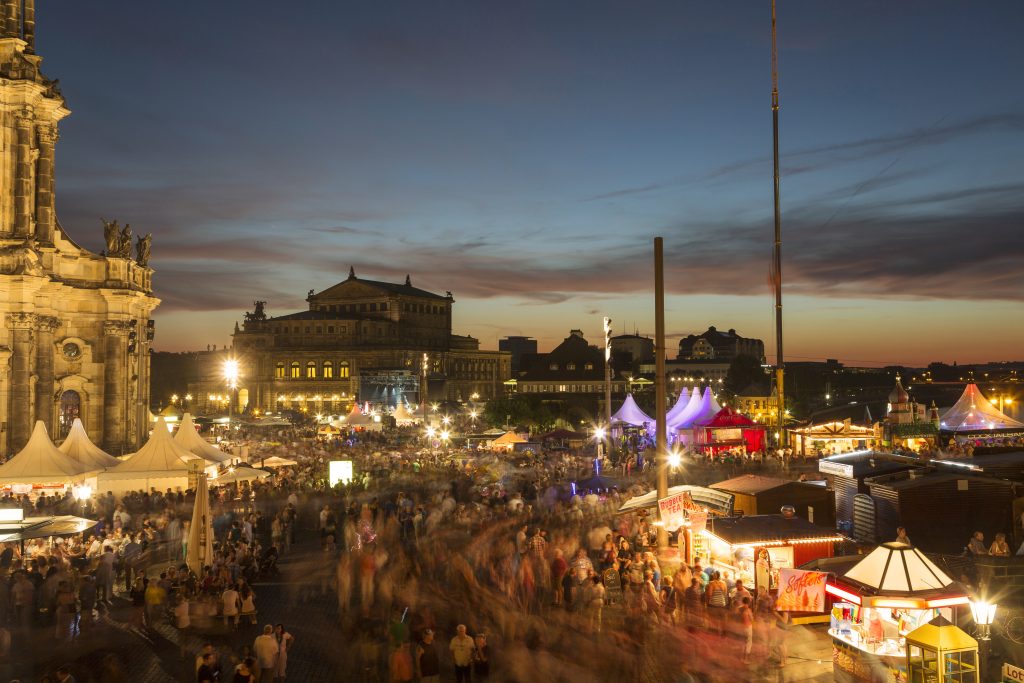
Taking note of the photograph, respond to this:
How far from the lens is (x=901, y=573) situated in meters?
11.0

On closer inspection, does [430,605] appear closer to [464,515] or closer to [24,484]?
[464,515]

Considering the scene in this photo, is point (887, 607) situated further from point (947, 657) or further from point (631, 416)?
point (631, 416)

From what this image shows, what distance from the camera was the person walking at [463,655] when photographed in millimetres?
11281

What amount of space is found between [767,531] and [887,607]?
15.5ft

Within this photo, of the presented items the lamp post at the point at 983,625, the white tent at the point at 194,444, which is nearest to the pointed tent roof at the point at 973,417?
the white tent at the point at 194,444

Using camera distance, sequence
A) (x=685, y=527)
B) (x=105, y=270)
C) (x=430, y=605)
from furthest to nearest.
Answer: (x=105, y=270) < (x=685, y=527) < (x=430, y=605)

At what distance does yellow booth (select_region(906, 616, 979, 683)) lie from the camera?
9.46 metres

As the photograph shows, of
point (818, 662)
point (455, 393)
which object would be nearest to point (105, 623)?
point (818, 662)

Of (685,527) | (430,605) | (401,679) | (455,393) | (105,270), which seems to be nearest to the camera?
(401,679)

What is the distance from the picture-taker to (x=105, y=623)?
1549 cm

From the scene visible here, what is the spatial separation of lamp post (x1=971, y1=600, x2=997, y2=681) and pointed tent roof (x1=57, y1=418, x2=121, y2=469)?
24.8m

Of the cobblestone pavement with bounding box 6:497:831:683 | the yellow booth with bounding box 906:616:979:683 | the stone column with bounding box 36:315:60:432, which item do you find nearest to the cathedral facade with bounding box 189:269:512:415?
the stone column with bounding box 36:315:60:432

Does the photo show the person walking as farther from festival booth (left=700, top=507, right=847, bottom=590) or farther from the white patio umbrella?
the white patio umbrella

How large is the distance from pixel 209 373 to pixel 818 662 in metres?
128
